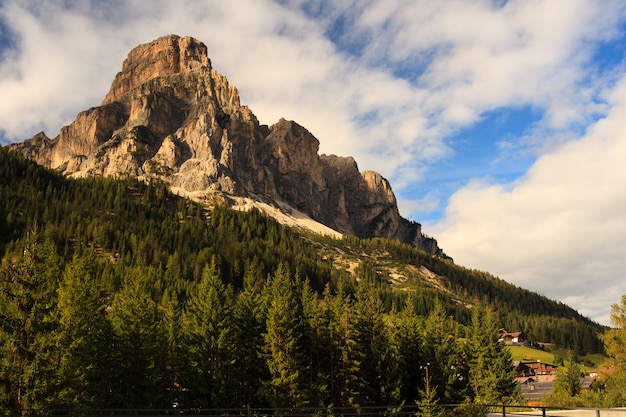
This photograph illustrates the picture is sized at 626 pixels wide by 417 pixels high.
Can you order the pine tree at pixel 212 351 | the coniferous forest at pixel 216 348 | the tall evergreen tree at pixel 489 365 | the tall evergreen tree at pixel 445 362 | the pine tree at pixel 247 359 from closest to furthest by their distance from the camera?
the coniferous forest at pixel 216 348 < the pine tree at pixel 212 351 < the pine tree at pixel 247 359 < the tall evergreen tree at pixel 445 362 < the tall evergreen tree at pixel 489 365

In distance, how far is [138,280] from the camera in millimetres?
47281

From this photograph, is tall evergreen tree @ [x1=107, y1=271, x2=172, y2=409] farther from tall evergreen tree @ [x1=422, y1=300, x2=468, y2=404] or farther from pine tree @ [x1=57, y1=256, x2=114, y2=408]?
tall evergreen tree @ [x1=422, y1=300, x2=468, y2=404]

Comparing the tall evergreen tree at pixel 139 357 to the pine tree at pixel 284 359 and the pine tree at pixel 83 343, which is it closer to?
the pine tree at pixel 83 343

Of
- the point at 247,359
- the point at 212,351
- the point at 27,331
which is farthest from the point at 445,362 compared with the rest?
the point at 27,331

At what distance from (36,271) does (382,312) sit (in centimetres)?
3897

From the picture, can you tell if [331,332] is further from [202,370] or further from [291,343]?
[202,370]

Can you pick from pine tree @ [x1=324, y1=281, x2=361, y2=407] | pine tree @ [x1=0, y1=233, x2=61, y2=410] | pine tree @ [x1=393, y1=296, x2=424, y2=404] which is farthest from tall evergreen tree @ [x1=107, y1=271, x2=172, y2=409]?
pine tree @ [x1=393, y1=296, x2=424, y2=404]

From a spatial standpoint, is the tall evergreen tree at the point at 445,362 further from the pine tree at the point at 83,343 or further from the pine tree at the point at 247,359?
the pine tree at the point at 83,343

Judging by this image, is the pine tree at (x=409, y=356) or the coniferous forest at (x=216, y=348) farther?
the pine tree at (x=409, y=356)

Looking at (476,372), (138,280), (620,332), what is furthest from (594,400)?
(138,280)

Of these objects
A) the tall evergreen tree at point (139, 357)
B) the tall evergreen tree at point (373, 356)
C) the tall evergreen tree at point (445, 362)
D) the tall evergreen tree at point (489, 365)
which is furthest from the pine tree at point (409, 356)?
the tall evergreen tree at point (139, 357)

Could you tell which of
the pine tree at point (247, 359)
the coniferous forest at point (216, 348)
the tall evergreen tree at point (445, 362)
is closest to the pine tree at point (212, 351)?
the coniferous forest at point (216, 348)

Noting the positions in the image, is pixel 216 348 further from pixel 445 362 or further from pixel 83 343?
pixel 445 362

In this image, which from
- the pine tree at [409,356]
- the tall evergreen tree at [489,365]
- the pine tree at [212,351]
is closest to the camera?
the pine tree at [212,351]
